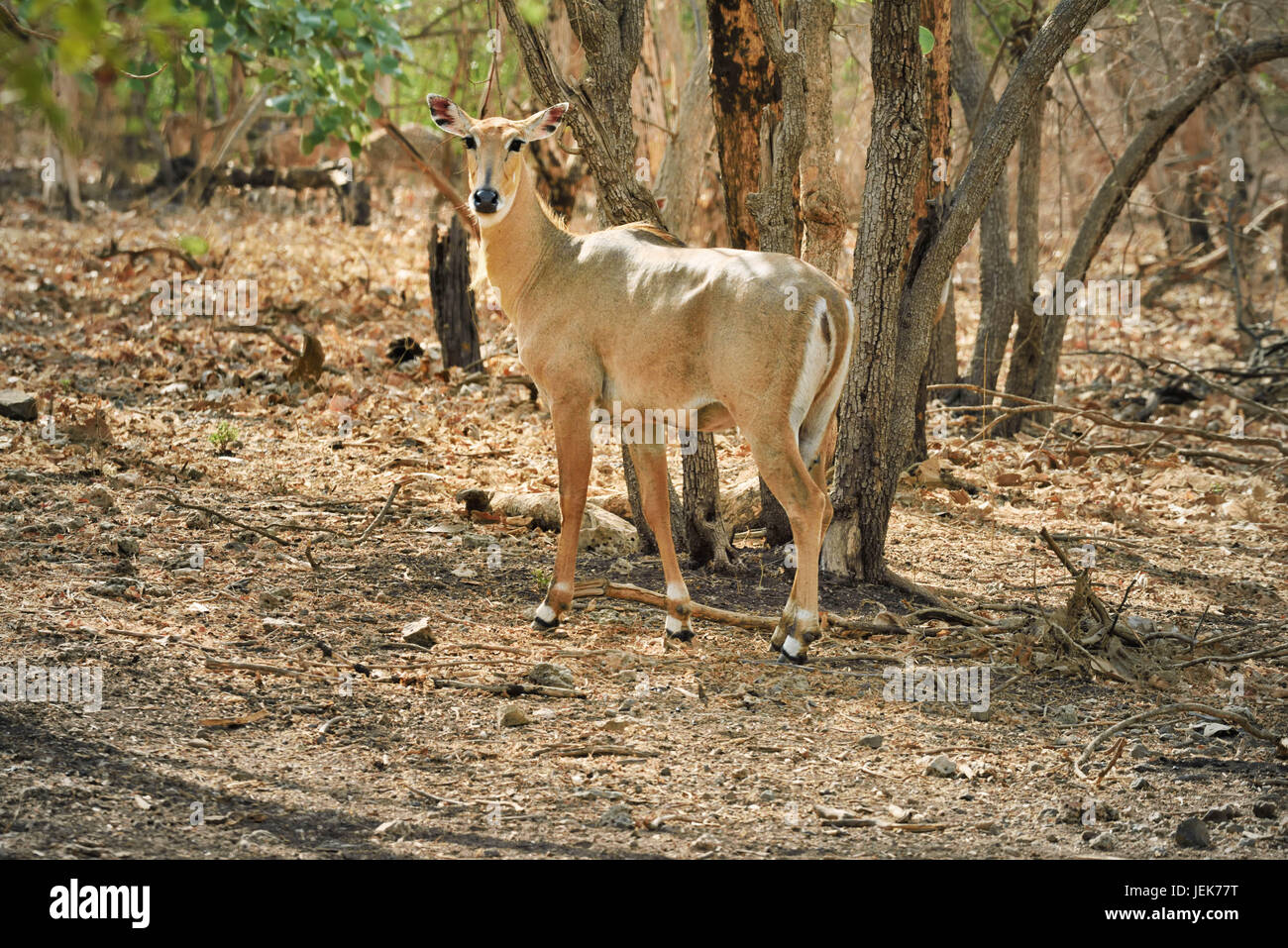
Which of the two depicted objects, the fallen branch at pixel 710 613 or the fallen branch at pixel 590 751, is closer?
the fallen branch at pixel 590 751

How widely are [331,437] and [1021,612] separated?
6.00 m

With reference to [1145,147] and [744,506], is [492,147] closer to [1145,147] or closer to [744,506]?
[744,506]

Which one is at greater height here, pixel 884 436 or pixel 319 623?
pixel 884 436

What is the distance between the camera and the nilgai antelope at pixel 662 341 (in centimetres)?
629

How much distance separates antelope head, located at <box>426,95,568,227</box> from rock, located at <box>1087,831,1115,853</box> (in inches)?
155

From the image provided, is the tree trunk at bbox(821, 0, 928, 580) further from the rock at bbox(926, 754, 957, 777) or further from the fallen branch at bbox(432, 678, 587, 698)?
the rock at bbox(926, 754, 957, 777)

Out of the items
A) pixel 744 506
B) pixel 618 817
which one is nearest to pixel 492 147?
pixel 744 506

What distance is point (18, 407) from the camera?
10.3 m

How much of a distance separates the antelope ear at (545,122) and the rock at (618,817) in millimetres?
3510

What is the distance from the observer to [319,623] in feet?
22.0

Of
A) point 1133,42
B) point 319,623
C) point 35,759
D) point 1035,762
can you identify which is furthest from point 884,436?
point 1133,42

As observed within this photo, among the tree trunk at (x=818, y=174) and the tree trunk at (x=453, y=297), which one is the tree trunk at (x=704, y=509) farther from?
the tree trunk at (x=453, y=297)

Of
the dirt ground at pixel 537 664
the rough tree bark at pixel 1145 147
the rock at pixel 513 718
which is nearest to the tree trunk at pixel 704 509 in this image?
the dirt ground at pixel 537 664
